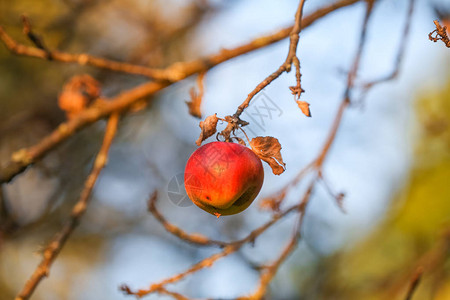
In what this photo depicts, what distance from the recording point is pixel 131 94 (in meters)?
1.95

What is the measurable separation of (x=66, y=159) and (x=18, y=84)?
1.08m

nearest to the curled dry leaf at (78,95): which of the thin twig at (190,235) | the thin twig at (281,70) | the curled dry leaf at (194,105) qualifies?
the thin twig at (190,235)

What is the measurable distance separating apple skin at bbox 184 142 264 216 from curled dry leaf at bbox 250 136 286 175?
26 mm

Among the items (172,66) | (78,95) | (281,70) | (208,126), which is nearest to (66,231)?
(172,66)

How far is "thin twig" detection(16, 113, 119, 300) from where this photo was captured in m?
1.57

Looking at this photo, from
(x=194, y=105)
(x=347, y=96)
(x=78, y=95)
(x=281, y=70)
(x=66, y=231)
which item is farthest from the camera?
(x=78, y=95)

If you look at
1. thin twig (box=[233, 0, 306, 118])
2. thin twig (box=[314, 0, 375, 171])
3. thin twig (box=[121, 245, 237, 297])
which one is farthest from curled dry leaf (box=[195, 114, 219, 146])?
thin twig (box=[314, 0, 375, 171])

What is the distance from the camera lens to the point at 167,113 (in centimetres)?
463

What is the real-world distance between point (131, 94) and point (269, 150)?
3.00ft

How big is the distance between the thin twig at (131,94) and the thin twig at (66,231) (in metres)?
0.08

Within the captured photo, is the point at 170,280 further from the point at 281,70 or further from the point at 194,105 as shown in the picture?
the point at 281,70

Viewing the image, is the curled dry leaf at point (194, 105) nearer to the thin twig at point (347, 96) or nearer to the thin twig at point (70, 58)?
the thin twig at point (70, 58)

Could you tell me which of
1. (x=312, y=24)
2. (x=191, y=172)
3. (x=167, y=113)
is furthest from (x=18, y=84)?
(x=191, y=172)

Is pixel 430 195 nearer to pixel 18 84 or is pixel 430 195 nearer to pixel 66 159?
pixel 66 159
